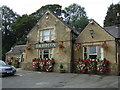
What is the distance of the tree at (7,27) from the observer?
4988 cm

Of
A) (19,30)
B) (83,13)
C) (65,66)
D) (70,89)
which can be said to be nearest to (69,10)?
(83,13)

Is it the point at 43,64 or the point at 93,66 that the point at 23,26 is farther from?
the point at 93,66

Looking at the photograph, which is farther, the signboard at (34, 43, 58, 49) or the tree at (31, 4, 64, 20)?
the tree at (31, 4, 64, 20)

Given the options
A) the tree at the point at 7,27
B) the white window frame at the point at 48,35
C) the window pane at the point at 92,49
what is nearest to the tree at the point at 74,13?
the tree at the point at 7,27

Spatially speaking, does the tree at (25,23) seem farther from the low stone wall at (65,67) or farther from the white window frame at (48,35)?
the white window frame at (48,35)

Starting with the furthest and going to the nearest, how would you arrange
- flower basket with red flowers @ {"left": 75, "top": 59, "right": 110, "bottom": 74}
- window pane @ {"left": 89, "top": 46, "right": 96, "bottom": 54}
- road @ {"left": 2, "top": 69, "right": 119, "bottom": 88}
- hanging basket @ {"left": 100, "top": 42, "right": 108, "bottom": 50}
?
window pane @ {"left": 89, "top": 46, "right": 96, "bottom": 54} < hanging basket @ {"left": 100, "top": 42, "right": 108, "bottom": 50} < flower basket with red flowers @ {"left": 75, "top": 59, "right": 110, "bottom": 74} < road @ {"left": 2, "top": 69, "right": 119, "bottom": 88}

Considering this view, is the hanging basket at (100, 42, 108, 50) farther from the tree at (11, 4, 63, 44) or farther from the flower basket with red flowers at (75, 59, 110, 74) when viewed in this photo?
the tree at (11, 4, 63, 44)

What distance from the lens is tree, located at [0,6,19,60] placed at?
164 feet

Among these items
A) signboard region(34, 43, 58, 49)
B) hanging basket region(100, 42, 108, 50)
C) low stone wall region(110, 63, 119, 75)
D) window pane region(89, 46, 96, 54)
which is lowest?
low stone wall region(110, 63, 119, 75)

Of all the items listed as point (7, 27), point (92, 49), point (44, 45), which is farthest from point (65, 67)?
point (7, 27)

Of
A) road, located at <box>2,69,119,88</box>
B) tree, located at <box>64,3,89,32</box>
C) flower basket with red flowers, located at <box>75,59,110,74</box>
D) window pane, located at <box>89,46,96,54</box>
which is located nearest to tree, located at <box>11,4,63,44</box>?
tree, located at <box>64,3,89,32</box>

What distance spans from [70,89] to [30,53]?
44.8 feet

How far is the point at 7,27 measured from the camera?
174 feet

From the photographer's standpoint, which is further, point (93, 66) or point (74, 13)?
point (74, 13)
